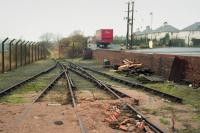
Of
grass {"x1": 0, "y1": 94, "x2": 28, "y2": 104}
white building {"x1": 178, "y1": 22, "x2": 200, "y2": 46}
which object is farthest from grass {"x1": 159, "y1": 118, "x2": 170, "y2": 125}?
white building {"x1": 178, "y1": 22, "x2": 200, "y2": 46}

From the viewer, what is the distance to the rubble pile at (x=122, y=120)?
8.75 m

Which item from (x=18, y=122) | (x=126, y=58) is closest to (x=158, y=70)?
(x=126, y=58)

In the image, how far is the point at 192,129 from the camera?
355 inches

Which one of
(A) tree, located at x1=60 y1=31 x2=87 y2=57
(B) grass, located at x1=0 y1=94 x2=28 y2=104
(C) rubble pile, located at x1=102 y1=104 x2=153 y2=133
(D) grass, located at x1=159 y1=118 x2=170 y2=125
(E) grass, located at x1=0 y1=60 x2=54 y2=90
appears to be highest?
(A) tree, located at x1=60 y1=31 x2=87 y2=57

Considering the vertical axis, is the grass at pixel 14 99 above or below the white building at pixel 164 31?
below

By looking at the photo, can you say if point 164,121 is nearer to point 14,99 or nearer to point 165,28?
point 14,99

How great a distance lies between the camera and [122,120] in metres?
9.73

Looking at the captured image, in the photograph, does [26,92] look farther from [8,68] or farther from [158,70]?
[8,68]

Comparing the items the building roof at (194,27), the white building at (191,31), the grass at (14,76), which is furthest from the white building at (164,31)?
the grass at (14,76)

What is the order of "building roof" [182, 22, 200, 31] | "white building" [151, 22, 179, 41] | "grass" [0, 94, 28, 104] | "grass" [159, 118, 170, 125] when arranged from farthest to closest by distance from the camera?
"white building" [151, 22, 179, 41], "building roof" [182, 22, 200, 31], "grass" [0, 94, 28, 104], "grass" [159, 118, 170, 125]

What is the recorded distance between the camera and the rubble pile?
8.75 meters

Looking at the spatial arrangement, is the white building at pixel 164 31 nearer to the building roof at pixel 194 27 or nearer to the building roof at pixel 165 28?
the building roof at pixel 165 28

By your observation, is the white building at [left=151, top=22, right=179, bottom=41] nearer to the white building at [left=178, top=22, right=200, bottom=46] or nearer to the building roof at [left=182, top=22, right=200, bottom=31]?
the white building at [left=178, top=22, right=200, bottom=46]

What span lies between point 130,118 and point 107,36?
59157mm
